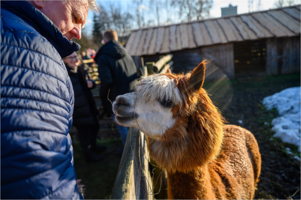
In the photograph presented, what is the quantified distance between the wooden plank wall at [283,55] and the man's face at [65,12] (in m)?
11.1

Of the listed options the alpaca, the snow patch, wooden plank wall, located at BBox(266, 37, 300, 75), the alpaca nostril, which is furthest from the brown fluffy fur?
wooden plank wall, located at BBox(266, 37, 300, 75)

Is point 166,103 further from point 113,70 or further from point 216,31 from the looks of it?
point 216,31

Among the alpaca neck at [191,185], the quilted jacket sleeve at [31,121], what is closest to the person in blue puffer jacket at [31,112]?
the quilted jacket sleeve at [31,121]

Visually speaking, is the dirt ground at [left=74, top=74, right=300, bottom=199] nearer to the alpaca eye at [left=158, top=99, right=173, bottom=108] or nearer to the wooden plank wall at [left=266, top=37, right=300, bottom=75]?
the alpaca eye at [left=158, top=99, right=173, bottom=108]

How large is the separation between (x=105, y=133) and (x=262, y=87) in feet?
23.5

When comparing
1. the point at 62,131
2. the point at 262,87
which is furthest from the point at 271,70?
the point at 62,131

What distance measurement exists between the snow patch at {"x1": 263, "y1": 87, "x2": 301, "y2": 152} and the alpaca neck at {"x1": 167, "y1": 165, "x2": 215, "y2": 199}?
3188mm

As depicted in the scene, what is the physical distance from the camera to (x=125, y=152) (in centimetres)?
135

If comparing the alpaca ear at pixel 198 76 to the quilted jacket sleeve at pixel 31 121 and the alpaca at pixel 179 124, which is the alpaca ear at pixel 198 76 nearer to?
the alpaca at pixel 179 124

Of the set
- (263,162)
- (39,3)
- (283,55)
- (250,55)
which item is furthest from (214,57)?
(39,3)

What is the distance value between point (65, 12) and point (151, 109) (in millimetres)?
884

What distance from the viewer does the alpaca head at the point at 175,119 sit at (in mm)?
1425

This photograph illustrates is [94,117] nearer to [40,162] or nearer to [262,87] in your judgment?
[40,162]

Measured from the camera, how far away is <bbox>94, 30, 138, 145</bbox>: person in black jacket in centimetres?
313
